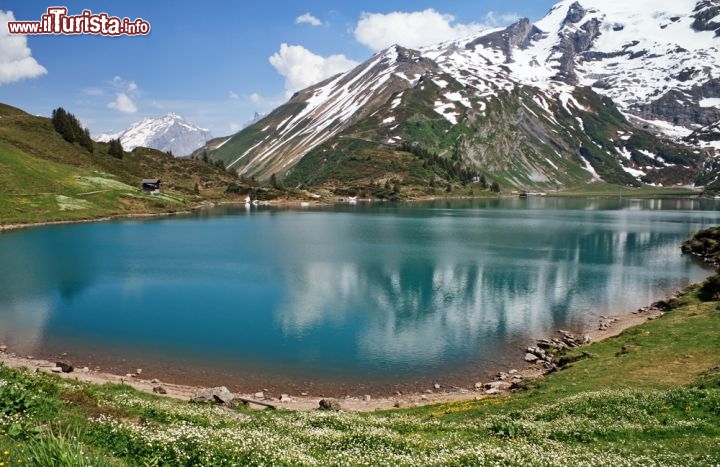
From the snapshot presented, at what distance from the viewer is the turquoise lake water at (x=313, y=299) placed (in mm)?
48188

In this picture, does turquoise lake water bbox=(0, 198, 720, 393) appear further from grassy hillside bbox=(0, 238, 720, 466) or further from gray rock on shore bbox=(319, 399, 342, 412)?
grassy hillside bbox=(0, 238, 720, 466)

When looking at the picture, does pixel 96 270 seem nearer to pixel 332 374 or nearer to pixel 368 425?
pixel 332 374

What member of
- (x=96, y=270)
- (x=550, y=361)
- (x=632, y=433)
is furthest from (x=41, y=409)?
(x=96, y=270)

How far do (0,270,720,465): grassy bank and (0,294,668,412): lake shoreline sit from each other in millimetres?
4330

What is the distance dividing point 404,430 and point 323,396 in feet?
58.0

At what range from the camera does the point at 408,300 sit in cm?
7262

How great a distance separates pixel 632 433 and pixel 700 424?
3105 millimetres

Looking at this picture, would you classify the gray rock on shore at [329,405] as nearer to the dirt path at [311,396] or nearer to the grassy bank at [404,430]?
the dirt path at [311,396]

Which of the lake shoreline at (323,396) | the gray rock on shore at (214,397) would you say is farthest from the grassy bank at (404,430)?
the lake shoreline at (323,396)

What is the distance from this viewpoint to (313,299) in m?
72.3

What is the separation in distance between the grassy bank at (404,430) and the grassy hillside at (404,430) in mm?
60

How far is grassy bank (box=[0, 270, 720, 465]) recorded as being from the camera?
14.4 meters

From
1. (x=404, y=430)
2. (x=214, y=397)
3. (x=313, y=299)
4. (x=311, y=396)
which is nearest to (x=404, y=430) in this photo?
(x=404, y=430)

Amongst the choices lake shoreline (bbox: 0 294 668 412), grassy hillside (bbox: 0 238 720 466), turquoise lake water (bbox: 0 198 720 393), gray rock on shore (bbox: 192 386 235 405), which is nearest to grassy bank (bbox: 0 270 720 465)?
grassy hillside (bbox: 0 238 720 466)
